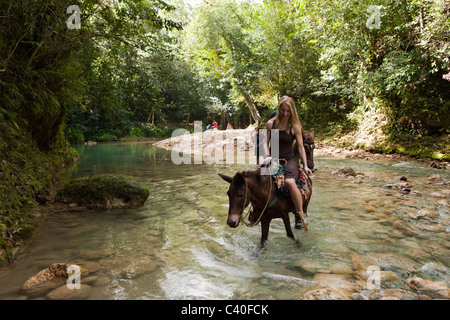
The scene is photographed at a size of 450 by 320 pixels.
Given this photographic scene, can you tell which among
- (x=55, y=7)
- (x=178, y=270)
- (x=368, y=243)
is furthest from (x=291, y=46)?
(x=178, y=270)

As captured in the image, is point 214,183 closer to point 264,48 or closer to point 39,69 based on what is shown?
point 39,69

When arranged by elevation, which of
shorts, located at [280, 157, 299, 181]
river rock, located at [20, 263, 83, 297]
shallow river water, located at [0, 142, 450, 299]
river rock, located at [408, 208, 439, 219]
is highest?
shorts, located at [280, 157, 299, 181]

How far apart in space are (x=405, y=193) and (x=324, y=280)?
23.7 ft

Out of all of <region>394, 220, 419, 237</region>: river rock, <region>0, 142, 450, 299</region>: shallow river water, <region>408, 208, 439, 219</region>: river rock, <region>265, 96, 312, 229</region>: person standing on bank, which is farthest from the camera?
<region>408, 208, 439, 219</region>: river rock

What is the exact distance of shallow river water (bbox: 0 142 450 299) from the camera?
415cm

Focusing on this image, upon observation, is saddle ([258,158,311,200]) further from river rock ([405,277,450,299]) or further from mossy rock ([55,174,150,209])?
mossy rock ([55,174,150,209])

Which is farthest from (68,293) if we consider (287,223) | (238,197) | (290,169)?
(290,169)

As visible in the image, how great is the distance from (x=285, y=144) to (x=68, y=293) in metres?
4.48

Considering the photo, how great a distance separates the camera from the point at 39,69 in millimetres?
8305

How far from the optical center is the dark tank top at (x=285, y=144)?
539cm

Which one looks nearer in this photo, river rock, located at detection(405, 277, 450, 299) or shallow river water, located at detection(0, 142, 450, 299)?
river rock, located at detection(405, 277, 450, 299)

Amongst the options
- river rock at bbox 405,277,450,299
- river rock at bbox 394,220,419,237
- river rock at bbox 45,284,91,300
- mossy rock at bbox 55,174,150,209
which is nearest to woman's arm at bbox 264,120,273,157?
river rock at bbox 405,277,450,299

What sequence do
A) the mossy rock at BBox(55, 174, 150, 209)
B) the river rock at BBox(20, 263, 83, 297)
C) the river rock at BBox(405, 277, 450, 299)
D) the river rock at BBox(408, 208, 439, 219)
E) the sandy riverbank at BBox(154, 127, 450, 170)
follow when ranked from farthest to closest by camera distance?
the sandy riverbank at BBox(154, 127, 450, 170)
the mossy rock at BBox(55, 174, 150, 209)
the river rock at BBox(408, 208, 439, 219)
the river rock at BBox(20, 263, 83, 297)
the river rock at BBox(405, 277, 450, 299)

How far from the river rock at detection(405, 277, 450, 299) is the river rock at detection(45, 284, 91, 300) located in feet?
15.6
